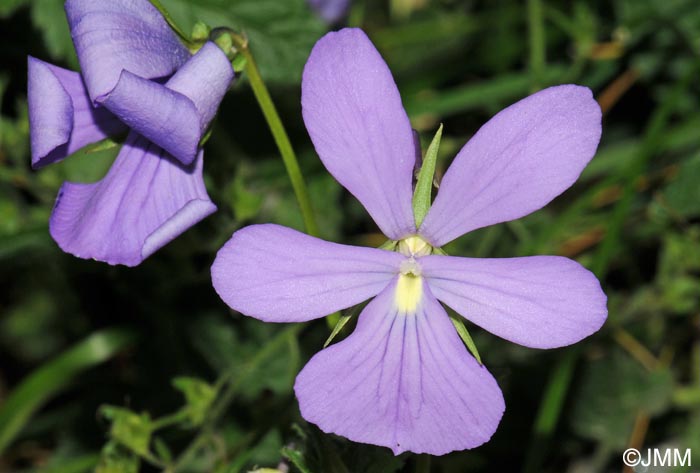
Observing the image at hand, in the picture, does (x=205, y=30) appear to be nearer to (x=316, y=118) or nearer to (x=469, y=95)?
(x=316, y=118)

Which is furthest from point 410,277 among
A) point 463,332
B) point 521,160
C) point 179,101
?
point 179,101

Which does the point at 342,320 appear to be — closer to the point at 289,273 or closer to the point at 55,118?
the point at 289,273

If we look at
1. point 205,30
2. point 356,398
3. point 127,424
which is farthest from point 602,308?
point 127,424

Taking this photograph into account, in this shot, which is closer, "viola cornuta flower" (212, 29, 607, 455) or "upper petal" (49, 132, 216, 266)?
"viola cornuta flower" (212, 29, 607, 455)

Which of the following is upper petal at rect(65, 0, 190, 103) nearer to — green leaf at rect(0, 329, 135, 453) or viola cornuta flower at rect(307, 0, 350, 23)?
green leaf at rect(0, 329, 135, 453)

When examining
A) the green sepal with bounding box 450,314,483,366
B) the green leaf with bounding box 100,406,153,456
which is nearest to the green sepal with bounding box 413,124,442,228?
the green sepal with bounding box 450,314,483,366

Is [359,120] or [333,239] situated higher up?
[359,120]
